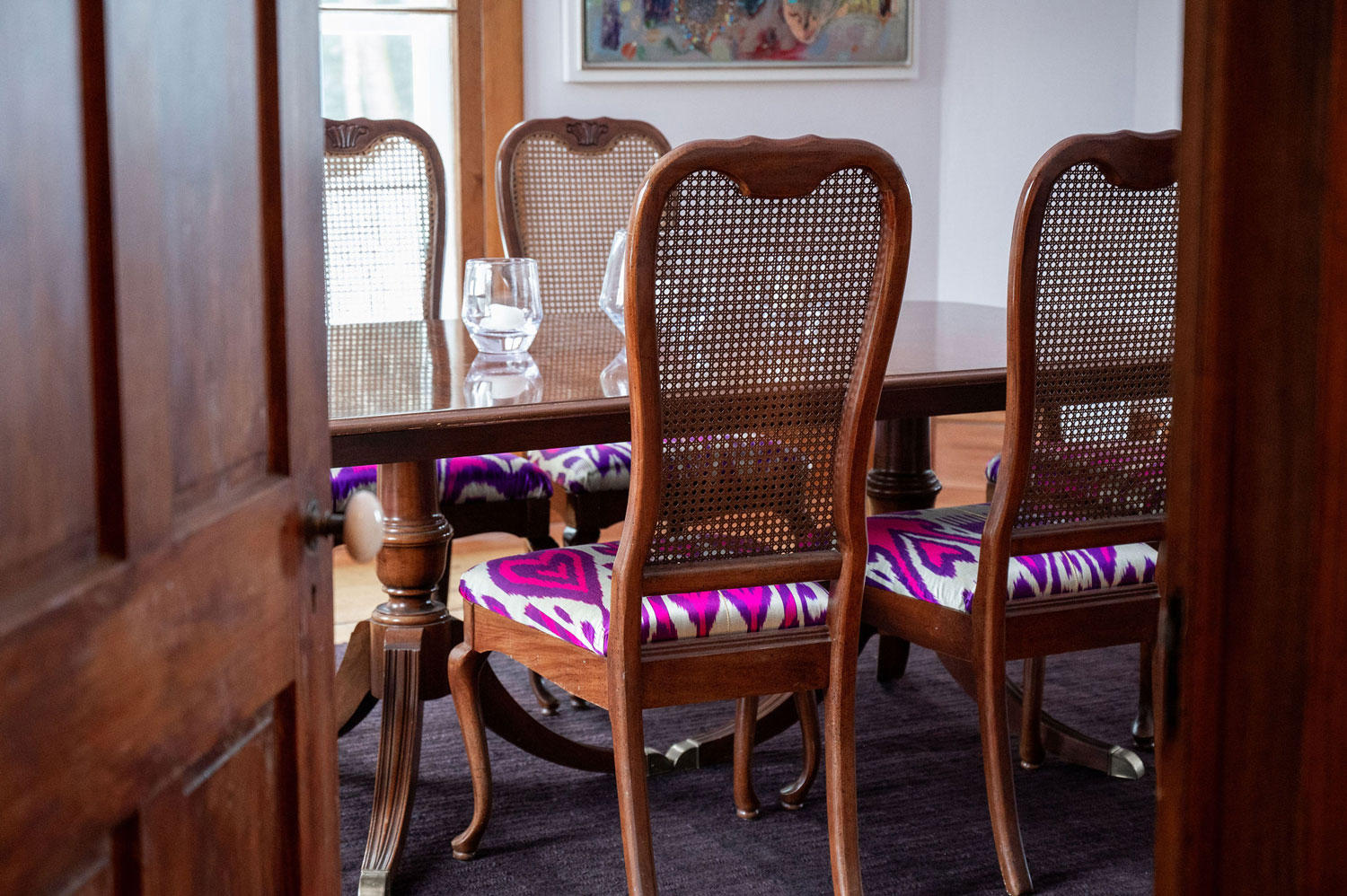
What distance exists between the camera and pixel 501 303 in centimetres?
215

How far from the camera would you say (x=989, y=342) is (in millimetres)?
2322

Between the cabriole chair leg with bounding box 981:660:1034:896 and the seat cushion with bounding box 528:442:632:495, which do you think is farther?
the seat cushion with bounding box 528:442:632:495

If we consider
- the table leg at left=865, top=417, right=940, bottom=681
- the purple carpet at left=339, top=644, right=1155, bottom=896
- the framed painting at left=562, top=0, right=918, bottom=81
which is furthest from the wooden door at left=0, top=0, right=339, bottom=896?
the framed painting at left=562, top=0, right=918, bottom=81

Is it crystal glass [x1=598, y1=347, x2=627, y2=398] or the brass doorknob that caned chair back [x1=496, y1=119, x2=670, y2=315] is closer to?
crystal glass [x1=598, y1=347, x2=627, y2=398]

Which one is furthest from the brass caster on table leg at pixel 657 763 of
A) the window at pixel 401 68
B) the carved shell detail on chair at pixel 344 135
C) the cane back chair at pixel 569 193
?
the window at pixel 401 68

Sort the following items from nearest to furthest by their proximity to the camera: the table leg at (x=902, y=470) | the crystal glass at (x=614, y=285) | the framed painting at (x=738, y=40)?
the crystal glass at (x=614, y=285) < the table leg at (x=902, y=470) < the framed painting at (x=738, y=40)

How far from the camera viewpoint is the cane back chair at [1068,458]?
5.87 ft

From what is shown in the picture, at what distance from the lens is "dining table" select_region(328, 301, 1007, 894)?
5.50 ft

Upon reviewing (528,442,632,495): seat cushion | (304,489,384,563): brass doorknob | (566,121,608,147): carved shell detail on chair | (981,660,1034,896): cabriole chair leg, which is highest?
(566,121,608,147): carved shell detail on chair

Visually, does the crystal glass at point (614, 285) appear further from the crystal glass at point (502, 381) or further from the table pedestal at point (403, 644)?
the table pedestal at point (403, 644)

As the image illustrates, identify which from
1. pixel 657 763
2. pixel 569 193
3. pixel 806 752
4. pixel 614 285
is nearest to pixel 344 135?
pixel 569 193

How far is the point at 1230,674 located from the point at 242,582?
56 cm

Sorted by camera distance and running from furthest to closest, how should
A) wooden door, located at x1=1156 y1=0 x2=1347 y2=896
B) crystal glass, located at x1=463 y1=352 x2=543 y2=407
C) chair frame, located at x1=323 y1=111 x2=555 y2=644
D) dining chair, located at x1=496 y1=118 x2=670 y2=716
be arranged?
dining chair, located at x1=496 y1=118 x2=670 y2=716
chair frame, located at x1=323 y1=111 x2=555 y2=644
crystal glass, located at x1=463 y1=352 x2=543 y2=407
wooden door, located at x1=1156 y1=0 x2=1347 y2=896

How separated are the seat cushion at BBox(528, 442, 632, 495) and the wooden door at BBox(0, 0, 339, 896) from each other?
5.11ft
